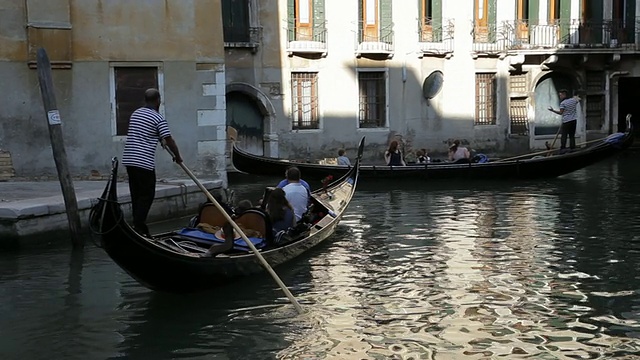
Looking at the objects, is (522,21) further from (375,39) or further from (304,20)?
(304,20)

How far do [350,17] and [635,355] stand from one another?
1241 cm

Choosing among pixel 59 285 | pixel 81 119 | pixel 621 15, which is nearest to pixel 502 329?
pixel 59 285

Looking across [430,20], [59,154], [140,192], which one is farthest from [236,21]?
[140,192]

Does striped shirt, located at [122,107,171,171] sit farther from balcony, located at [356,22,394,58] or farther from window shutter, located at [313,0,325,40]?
balcony, located at [356,22,394,58]

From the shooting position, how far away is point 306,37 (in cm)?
1593

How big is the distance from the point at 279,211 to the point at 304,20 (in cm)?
952

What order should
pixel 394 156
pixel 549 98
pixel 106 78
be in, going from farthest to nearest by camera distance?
pixel 549 98 → pixel 394 156 → pixel 106 78

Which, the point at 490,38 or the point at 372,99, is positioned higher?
the point at 490,38

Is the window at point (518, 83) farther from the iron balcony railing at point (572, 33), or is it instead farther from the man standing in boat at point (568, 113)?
the man standing in boat at point (568, 113)

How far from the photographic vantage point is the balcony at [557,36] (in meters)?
17.5

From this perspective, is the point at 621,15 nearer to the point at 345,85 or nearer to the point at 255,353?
the point at 345,85

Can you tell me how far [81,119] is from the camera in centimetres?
1019

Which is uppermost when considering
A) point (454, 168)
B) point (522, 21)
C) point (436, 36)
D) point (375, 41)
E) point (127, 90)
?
point (522, 21)

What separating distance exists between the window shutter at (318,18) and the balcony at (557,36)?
3408mm
